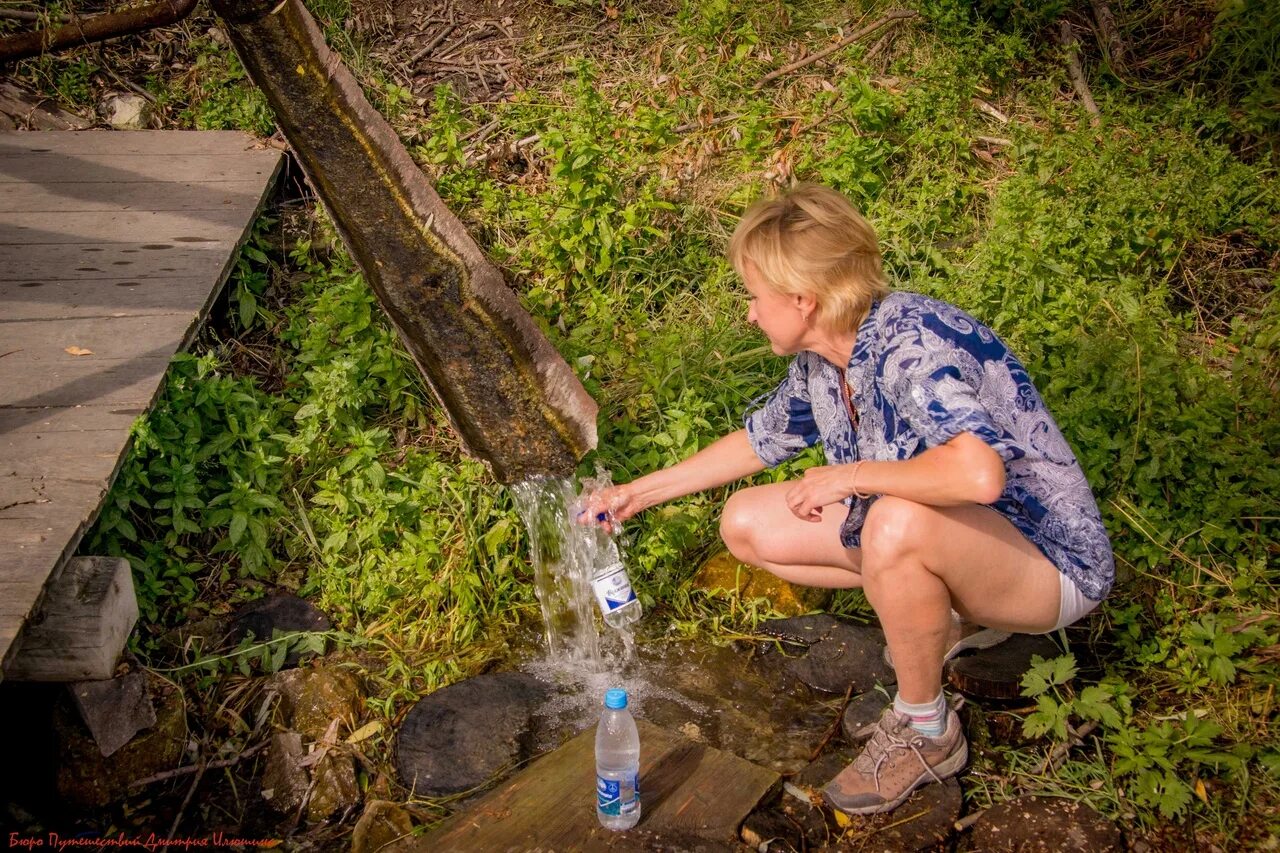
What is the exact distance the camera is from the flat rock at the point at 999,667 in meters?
3.43

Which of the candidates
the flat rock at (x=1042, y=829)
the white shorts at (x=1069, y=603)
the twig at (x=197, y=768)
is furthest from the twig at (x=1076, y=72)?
the twig at (x=197, y=768)

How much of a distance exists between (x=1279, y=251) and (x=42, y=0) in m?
7.76

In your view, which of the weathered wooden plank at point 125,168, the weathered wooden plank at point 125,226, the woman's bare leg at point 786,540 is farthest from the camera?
the weathered wooden plank at point 125,168

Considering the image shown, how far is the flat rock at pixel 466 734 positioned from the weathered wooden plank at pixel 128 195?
3005 mm

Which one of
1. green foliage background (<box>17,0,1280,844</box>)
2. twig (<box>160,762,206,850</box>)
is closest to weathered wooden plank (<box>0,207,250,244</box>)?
green foliage background (<box>17,0,1280,844</box>)

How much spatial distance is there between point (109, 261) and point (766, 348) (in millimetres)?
3131

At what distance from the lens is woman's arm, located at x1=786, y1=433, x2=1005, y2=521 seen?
101 inches

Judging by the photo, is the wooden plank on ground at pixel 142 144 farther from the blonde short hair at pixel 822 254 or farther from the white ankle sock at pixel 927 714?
the white ankle sock at pixel 927 714

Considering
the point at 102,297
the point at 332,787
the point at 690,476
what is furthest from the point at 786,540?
the point at 102,297

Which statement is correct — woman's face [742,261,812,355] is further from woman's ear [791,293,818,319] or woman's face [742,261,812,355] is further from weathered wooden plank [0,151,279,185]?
weathered wooden plank [0,151,279,185]

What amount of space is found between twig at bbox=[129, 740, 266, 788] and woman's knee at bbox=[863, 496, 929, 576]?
2211 millimetres

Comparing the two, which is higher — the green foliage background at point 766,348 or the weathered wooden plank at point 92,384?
the weathered wooden plank at point 92,384

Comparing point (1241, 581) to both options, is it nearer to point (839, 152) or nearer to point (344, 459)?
point (839, 152)

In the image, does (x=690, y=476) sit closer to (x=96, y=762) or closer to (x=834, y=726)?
(x=834, y=726)
